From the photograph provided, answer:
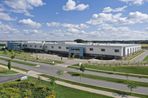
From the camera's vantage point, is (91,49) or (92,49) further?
(91,49)

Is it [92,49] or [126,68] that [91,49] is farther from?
[126,68]

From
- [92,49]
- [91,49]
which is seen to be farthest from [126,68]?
[91,49]

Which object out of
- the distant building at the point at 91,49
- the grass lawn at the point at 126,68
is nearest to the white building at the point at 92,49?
the distant building at the point at 91,49

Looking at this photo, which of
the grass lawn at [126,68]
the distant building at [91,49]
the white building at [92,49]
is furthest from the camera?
the distant building at [91,49]

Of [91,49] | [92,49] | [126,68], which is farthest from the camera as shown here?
[91,49]

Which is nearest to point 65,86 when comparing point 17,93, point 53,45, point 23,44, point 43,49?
point 17,93

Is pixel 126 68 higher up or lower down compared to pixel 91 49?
lower down

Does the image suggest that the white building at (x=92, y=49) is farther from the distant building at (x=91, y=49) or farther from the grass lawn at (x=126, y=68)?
the grass lawn at (x=126, y=68)

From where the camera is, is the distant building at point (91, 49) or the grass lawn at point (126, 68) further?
the distant building at point (91, 49)

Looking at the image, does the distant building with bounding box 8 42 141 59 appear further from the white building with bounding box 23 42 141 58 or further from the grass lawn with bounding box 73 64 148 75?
the grass lawn with bounding box 73 64 148 75

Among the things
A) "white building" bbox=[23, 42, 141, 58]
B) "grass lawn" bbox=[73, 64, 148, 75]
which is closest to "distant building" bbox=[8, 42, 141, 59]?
"white building" bbox=[23, 42, 141, 58]

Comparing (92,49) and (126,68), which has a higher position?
(92,49)

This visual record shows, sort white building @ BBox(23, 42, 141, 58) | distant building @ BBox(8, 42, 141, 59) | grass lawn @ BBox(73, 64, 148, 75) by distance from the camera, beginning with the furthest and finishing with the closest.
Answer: distant building @ BBox(8, 42, 141, 59) < white building @ BBox(23, 42, 141, 58) < grass lawn @ BBox(73, 64, 148, 75)

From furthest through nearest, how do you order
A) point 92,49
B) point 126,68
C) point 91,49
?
1. point 91,49
2. point 92,49
3. point 126,68
